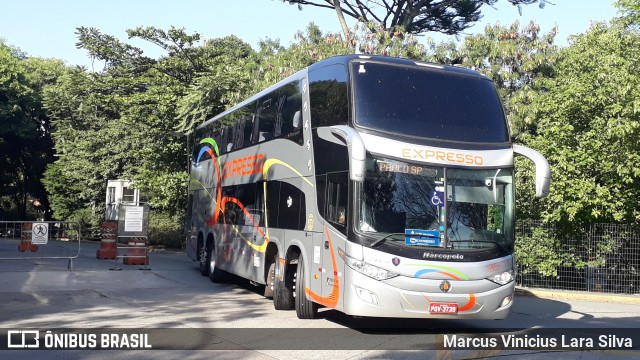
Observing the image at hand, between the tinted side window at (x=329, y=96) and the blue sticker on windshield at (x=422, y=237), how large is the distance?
2.02m

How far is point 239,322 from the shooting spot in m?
12.7

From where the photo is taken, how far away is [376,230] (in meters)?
10.9

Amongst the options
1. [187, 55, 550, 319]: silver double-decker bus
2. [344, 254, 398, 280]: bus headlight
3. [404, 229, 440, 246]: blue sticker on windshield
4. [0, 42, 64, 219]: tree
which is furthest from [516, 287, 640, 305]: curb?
[0, 42, 64, 219]: tree

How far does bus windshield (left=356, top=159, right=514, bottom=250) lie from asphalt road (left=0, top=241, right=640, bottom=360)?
1532 millimetres

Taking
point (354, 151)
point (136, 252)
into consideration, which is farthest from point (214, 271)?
point (354, 151)

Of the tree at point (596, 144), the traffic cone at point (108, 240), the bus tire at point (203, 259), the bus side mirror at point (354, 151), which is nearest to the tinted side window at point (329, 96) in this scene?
the bus side mirror at point (354, 151)

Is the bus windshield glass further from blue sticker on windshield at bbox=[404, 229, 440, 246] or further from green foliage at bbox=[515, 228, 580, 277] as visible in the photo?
green foliage at bbox=[515, 228, 580, 277]

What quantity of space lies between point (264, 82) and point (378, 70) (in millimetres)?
18191

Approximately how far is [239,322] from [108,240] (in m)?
14.1

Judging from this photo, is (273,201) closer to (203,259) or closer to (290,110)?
(290,110)

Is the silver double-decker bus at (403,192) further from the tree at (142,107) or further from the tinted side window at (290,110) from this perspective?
the tree at (142,107)

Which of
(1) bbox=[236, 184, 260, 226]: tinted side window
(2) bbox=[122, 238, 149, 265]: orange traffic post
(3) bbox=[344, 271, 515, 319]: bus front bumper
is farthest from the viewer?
(2) bbox=[122, 238, 149, 265]: orange traffic post

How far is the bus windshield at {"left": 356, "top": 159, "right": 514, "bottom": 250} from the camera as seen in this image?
1090 centimetres

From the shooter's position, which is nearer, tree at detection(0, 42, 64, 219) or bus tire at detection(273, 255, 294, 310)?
bus tire at detection(273, 255, 294, 310)
